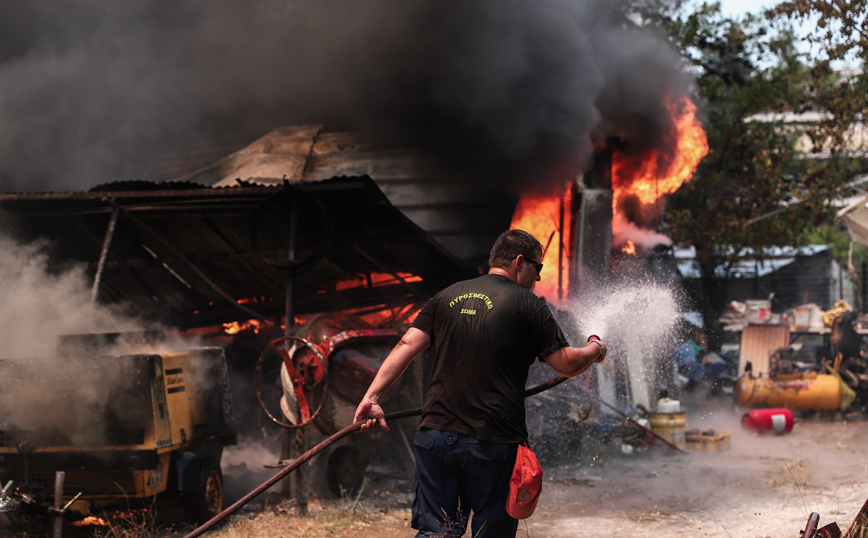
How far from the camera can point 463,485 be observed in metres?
3.09

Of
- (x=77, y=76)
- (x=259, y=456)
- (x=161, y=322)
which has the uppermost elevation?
(x=77, y=76)

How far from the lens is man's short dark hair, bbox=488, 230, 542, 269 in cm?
333

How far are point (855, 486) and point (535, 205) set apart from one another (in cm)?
491

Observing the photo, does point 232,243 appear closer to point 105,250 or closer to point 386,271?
point 105,250

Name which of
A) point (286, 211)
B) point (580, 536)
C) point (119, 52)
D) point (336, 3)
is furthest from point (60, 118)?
point (580, 536)

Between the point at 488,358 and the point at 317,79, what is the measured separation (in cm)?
839

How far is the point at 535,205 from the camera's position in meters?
9.45

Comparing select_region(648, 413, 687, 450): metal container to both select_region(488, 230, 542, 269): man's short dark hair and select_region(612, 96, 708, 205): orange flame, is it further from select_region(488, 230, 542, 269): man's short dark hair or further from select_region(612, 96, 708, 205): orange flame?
select_region(488, 230, 542, 269): man's short dark hair

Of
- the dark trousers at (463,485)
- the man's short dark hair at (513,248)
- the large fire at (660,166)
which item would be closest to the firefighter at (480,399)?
the dark trousers at (463,485)

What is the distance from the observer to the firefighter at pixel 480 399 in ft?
9.86

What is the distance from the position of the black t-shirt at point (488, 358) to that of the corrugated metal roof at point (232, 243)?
338 cm

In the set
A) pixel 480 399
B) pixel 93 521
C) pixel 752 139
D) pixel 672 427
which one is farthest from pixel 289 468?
pixel 752 139

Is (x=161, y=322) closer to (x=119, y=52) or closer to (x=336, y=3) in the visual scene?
(x=119, y=52)

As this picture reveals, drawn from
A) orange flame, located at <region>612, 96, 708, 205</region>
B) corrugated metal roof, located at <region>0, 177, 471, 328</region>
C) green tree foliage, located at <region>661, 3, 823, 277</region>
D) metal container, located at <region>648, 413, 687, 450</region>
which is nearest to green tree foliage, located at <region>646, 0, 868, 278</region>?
green tree foliage, located at <region>661, 3, 823, 277</region>
